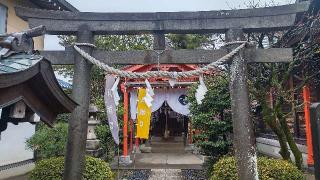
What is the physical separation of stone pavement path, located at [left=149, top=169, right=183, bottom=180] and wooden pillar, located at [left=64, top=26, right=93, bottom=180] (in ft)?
19.0

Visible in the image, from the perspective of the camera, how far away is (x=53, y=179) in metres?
7.33

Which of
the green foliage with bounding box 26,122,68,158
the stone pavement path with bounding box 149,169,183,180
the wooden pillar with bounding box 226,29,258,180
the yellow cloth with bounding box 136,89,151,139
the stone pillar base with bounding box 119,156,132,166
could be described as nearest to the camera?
the wooden pillar with bounding box 226,29,258,180

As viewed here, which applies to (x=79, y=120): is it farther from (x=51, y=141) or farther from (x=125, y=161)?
(x=125, y=161)

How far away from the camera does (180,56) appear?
7168mm

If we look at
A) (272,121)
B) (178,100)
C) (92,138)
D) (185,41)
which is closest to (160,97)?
(178,100)

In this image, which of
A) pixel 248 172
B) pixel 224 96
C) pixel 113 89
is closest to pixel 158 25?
pixel 113 89

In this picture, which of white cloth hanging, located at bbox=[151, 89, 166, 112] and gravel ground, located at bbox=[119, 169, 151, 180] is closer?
gravel ground, located at bbox=[119, 169, 151, 180]

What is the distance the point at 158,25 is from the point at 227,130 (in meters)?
5.49

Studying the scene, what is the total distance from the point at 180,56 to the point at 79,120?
266cm

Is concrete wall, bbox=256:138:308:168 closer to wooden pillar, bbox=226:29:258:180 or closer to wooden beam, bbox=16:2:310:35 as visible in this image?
wooden pillar, bbox=226:29:258:180

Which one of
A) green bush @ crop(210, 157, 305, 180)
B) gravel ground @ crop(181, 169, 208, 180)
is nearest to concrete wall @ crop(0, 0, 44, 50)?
gravel ground @ crop(181, 169, 208, 180)

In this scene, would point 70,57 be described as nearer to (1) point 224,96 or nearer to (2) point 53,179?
(2) point 53,179

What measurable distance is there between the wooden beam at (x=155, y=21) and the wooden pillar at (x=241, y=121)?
34cm

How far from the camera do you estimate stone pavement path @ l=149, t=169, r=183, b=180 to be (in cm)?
1212
